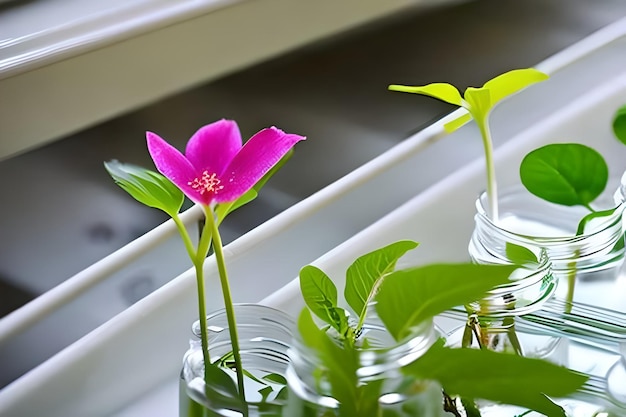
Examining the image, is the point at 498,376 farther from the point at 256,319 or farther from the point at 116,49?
the point at 116,49

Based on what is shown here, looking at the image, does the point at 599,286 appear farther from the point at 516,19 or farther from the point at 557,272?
the point at 516,19

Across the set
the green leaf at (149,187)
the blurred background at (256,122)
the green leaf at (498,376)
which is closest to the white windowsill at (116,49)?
the blurred background at (256,122)

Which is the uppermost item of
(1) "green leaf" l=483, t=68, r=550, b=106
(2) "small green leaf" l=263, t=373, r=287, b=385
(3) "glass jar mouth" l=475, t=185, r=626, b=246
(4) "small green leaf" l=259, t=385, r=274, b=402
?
(1) "green leaf" l=483, t=68, r=550, b=106

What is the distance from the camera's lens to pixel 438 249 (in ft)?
1.73

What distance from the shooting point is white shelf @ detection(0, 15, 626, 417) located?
0.42m

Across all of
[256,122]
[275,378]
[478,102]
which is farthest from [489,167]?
[256,122]

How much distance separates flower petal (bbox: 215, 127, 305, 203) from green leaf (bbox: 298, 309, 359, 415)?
6cm

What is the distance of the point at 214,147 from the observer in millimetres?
324

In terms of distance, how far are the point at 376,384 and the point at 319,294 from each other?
0.07 meters

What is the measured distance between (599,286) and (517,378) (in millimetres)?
210

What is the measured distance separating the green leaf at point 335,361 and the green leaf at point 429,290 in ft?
0.06

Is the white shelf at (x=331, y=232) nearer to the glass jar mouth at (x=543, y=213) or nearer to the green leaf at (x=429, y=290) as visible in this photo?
the glass jar mouth at (x=543, y=213)

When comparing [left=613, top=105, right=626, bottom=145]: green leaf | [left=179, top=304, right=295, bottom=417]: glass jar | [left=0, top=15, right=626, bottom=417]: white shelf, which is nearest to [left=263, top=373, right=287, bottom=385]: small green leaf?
[left=179, top=304, right=295, bottom=417]: glass jar

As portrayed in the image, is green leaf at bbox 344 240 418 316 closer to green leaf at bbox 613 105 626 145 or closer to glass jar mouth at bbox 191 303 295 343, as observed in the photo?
glass jar mouth at bbox 191 303 295 343
